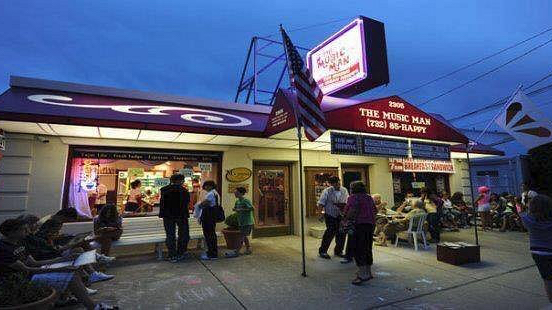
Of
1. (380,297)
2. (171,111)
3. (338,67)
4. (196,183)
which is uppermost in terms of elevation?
(338,67)

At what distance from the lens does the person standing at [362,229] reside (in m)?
5.24

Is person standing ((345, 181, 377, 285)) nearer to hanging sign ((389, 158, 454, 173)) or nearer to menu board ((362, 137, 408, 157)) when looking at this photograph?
menu board ((362, 137, 408, 157))

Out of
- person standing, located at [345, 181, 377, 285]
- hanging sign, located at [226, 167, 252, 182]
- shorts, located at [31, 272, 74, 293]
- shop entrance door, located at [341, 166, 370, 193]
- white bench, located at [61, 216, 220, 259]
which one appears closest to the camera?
shorts, located at [31, 272, 74, 293]

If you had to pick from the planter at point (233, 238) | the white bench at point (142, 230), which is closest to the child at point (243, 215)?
the planter at point (233, 238)

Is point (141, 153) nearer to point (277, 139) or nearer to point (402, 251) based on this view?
point (277, 139)

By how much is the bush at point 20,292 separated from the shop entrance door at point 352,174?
929 cm

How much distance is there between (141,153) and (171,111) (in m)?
1.46

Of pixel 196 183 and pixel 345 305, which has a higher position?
pixel 196 183

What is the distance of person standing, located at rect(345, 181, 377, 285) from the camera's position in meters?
5.24

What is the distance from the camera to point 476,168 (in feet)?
68.2

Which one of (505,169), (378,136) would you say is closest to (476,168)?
(505,169)

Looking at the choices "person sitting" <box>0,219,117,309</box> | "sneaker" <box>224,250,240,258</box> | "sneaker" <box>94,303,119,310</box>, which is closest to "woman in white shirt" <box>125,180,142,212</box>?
"sneaker" <box>224,250,240,258</box>

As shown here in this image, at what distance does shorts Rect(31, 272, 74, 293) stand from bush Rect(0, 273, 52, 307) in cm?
53

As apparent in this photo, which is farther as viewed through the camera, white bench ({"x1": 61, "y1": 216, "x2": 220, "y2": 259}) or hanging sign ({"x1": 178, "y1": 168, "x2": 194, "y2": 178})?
hanging sign ({"x1": 178, "y1": 168, "x2": 194, "y2": 178})
